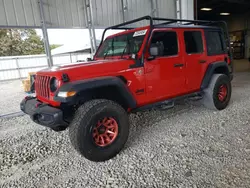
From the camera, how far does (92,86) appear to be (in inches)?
87.6

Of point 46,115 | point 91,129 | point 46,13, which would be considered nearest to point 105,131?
point 91,129

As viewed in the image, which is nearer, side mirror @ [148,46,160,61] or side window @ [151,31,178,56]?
side mirror @ [148,46,160,61]

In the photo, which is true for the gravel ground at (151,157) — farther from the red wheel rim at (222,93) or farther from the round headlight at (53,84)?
the round headlight at (53,84)

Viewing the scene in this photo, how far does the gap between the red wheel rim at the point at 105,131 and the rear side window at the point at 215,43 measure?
8.08 feet

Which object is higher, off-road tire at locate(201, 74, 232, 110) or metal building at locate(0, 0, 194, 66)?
metal building at locate(0, 0, 194, 66)

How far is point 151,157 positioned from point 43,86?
1694 millimetres

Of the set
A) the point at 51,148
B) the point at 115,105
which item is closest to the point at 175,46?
the point at 115,105

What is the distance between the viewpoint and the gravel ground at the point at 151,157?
6.46ft

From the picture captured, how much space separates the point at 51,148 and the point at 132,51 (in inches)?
74.9

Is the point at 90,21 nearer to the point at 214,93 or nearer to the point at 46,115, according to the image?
the point at 214,93

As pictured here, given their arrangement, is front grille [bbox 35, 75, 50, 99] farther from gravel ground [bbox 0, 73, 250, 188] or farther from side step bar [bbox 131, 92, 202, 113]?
side step bar [bbox 131, 92, 202, 113]

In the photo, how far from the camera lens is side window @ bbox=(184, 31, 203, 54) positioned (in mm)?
3316

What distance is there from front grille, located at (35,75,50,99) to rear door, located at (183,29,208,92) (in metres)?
2.25

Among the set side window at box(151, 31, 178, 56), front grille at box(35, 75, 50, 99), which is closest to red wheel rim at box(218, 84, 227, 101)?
side window at box(151, 31, 178, 56)
